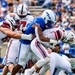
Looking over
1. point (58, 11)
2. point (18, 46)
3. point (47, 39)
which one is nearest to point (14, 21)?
point (18, 46)

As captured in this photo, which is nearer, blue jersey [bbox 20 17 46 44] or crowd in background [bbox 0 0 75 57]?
blue jersey [bbox 20 17 46 44]

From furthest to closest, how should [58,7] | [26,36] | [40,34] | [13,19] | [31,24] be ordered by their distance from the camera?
1. [58,7]
2. [13,19]
3. [31,24]
4. [26,36]
5. [40,34]

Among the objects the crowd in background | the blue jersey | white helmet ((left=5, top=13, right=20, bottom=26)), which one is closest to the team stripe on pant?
the blue jersey

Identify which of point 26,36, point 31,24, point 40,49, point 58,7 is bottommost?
point 58,7

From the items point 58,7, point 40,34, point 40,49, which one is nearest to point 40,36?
point 40,34

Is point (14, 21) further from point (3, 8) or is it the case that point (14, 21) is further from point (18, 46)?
point (3, 8)

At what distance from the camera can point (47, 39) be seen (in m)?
6.52

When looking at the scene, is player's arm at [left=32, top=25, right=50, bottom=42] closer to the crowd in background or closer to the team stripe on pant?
the team stripe on pant

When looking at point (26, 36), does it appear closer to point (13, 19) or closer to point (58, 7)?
point (13, 19)

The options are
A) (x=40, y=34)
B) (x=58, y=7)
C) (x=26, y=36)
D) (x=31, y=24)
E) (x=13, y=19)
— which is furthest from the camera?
(x=58, y=7)

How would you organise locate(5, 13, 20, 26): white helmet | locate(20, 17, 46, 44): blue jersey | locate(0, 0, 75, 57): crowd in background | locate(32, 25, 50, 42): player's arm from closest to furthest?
locate(32, 25, 50, 42): player's arm < locate(20, 17, 46, 44): blue jersey < locate(5, 13, 20, 26): white helmet < locate(0, 0, 75, 57): crowd in background

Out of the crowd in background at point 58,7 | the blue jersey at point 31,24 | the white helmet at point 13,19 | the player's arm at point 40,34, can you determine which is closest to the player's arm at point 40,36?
the player's arm at point 40,34

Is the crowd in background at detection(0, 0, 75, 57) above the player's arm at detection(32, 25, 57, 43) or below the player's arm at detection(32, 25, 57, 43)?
below

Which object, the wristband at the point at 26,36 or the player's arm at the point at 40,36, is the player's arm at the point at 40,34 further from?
the wristband at the point at 26,36
